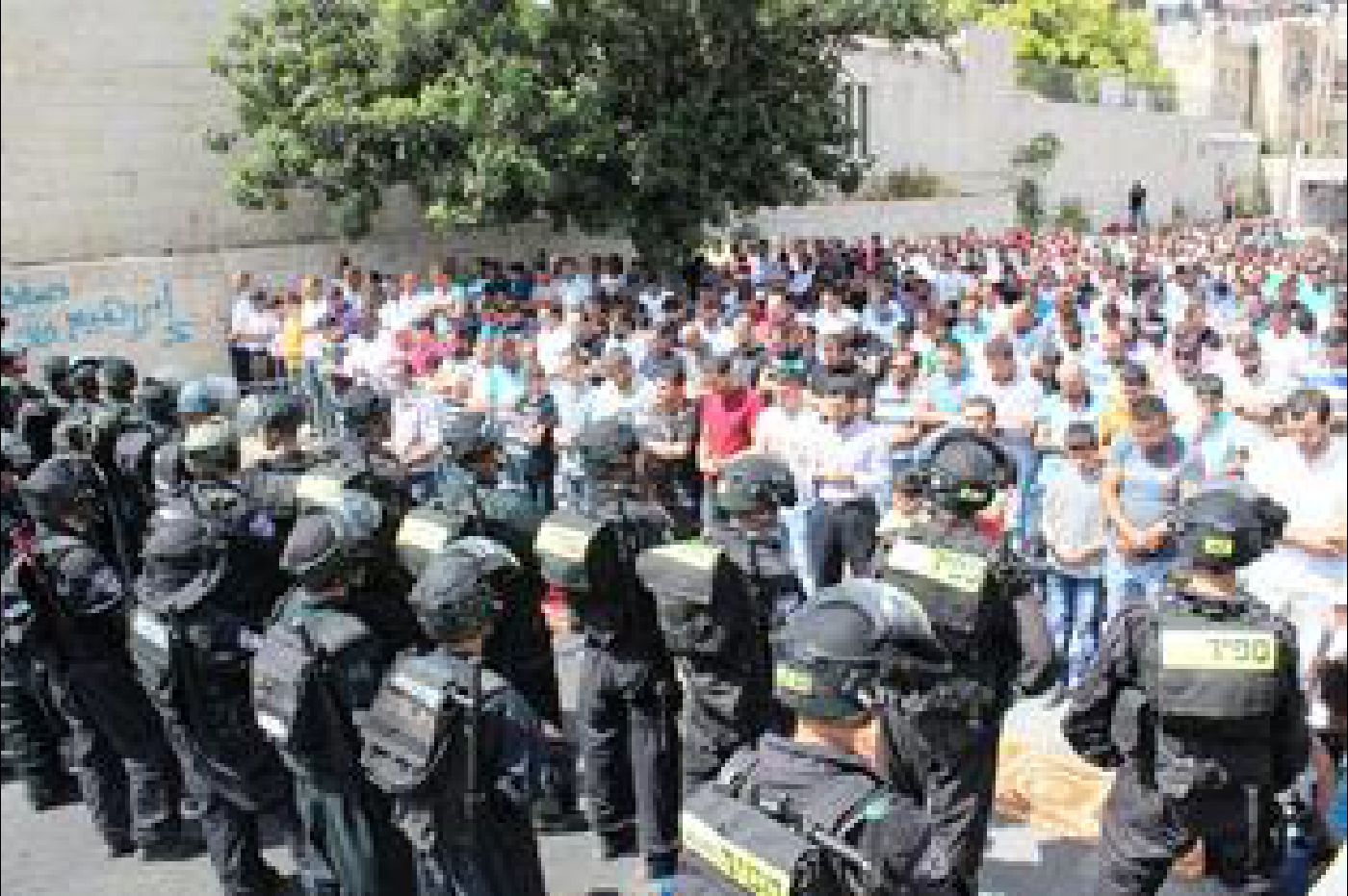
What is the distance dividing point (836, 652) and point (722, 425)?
4.90m

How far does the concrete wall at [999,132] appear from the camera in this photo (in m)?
19.4

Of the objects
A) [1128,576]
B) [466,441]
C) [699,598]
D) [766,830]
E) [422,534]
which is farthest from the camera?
[1128,576]

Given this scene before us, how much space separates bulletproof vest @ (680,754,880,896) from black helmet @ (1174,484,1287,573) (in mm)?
1385

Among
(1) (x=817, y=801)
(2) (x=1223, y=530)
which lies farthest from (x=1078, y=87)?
(1) (x=817, y=801)

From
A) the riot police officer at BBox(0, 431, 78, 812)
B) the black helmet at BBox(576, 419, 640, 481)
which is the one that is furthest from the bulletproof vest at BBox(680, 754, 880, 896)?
the riot police officer at BBox(0, 431, 78, 812)

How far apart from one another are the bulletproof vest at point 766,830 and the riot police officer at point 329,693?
164 cm

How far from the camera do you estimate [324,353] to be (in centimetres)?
1204

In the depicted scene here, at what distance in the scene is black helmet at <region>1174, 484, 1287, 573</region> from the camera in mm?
3717

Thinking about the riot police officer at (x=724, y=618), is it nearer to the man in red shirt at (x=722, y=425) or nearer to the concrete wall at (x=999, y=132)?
the man in red shirt at (x=722, y=425)

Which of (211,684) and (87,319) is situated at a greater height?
(87,319)

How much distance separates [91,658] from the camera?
561 centimetres

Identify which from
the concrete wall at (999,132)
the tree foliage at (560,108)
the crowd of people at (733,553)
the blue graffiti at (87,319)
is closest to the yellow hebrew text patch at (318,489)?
the crowd of people at (733,553)

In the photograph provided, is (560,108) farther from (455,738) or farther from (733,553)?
(455,738)

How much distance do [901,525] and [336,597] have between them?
6.50 feet
